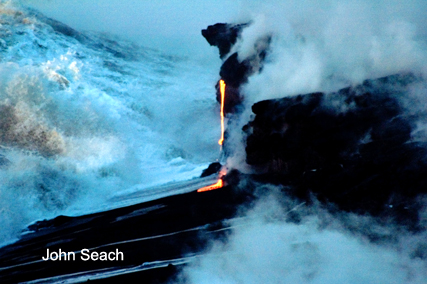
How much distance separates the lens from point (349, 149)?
15711 millimetres

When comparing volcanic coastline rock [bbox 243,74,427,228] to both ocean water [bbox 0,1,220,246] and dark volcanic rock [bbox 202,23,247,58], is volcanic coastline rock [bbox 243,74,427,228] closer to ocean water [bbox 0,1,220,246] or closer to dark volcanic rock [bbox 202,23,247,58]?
ocean water [bbox 0,1,220,246]

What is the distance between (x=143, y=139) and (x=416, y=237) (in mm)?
21964

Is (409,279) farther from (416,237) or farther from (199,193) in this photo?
(199,193)

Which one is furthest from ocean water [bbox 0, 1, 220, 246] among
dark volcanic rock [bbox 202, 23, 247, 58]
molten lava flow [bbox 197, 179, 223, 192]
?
dark volcanic rock [bbox 202, 23, 247, 58]

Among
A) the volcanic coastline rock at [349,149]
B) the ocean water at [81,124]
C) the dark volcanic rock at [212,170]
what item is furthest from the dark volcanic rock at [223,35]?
the volcanic coastline rock at [349,149]

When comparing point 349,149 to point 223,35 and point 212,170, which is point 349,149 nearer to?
point 212,170

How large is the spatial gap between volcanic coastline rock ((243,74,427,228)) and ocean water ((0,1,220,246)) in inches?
306

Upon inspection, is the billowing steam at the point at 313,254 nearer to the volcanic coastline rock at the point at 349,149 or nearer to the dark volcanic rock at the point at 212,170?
the volcanic coastline rock at the point at 349,149

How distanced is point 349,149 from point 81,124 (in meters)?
17.5

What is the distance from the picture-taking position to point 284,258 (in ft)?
39.4

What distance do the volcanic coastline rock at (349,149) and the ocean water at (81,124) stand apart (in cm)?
778

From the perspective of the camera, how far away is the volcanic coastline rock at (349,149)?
13727mm

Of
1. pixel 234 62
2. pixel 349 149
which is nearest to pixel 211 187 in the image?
pixel 349 149

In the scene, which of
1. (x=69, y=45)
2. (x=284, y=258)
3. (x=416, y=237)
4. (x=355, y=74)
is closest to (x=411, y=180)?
(x=416, y=237)
